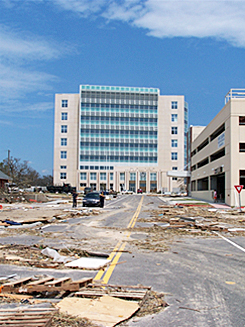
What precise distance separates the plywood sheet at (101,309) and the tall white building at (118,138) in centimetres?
11833

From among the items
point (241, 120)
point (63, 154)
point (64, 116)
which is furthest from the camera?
point (64, 116)

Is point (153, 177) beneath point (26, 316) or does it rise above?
above

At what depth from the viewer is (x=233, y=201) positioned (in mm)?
40312

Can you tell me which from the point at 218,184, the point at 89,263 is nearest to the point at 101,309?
the point at 89,263

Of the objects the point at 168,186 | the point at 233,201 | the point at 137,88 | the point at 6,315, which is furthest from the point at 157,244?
the point at 137,88

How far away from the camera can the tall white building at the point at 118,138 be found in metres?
126

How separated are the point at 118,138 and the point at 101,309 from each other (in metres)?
122

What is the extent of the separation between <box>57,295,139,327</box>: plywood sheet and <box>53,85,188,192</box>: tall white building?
11833cm

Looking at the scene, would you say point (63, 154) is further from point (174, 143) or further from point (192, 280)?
point (192, 280)

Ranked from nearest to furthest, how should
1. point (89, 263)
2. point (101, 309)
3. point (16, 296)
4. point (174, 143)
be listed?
point (101, 309)
point (16, 296)
point (89, 263)
point (174, 143)

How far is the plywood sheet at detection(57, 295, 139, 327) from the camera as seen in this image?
5.46m

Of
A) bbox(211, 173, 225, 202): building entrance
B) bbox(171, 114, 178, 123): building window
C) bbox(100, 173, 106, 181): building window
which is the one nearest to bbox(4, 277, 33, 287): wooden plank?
bbox(211, 173, 225, 202): building entrance

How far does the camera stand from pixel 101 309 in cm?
581

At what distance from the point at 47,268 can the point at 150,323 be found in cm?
411
